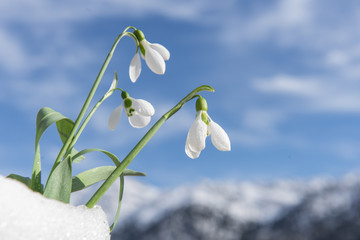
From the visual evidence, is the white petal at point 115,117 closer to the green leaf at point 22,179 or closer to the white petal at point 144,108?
the white petal at point 144,108

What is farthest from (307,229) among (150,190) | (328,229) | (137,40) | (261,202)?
(137,40)

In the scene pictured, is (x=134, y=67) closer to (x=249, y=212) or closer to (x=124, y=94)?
(x=124, y=94)

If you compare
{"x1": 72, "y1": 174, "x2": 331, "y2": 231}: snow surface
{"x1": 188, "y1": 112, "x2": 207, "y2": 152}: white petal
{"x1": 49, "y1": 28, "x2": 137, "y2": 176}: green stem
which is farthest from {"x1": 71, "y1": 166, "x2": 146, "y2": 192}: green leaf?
{"x1": 72, "y1": 174, "x2": 331, "y2": 231}: snow surface

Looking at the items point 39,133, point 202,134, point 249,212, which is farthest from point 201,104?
point 249,212

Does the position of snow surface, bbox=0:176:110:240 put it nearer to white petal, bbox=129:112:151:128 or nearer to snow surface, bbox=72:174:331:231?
white petal, bbox=129:112:151:128

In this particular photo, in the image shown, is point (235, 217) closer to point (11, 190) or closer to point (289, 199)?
point (289, 199)
